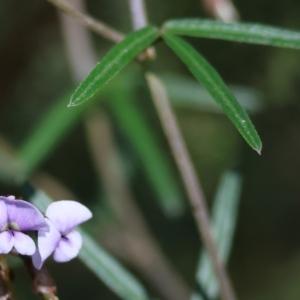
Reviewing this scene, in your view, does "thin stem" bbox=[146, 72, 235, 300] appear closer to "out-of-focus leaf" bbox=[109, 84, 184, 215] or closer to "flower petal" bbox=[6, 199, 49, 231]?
"flower petal" bbox=[6, 199, 49, 231]

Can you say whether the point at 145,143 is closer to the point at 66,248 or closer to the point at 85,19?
the point at 85,19


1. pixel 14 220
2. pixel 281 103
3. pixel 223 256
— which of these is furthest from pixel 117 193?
pixel 14 220

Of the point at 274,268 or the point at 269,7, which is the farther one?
the point at 274,268

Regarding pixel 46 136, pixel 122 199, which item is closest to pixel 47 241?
pixel 46 136

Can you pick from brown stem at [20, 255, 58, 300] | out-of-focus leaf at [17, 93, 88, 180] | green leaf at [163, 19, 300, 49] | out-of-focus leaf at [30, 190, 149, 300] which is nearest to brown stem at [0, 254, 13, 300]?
brown stem at [20, 255, 58, 300]

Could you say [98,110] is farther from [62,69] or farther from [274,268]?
[274,268]

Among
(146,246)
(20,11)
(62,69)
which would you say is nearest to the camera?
(146,246)

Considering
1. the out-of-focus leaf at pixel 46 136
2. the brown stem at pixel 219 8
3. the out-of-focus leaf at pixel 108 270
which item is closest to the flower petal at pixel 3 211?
the out-of-focus leaf at pixel 108 270

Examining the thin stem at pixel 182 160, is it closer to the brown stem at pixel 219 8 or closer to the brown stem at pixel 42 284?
the brown stem at pixel 42 284
